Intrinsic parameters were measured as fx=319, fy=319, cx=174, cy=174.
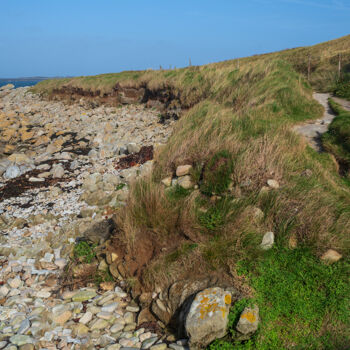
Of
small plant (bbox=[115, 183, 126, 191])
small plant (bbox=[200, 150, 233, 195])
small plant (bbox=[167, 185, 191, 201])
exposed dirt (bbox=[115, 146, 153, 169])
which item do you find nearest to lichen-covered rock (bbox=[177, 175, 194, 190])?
small plant (bbox=[167, 185, 191, 201])

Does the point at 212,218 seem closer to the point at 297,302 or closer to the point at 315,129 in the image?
the point at 297,302

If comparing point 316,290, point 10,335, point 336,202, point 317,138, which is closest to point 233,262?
point 316,290

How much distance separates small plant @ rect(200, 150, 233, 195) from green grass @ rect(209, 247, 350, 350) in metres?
1.43

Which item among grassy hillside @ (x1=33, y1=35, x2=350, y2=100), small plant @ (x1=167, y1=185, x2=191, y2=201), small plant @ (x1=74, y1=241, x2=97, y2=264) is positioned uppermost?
grassy hillside @ (x1=33, y1=35, x2=350, y2=100)

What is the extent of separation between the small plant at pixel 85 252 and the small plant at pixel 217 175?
2.12 metres

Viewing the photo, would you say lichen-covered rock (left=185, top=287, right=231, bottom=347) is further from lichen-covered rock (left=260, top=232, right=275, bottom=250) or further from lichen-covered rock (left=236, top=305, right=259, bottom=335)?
lichen-covered rock (left=260, top=232, right=275, bottom=250)

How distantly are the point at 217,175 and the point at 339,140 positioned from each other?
13.0ft

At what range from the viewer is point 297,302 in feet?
11.8

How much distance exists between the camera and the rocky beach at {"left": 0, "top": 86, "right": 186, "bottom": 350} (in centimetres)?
403

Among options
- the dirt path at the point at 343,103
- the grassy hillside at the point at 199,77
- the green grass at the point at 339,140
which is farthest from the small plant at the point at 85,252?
the grassy hillside at the point at 199,77

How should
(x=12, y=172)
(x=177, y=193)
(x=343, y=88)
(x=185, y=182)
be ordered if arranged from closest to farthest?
1. (x=177, y=193)
2. (x=185, y=182)
3. (x=12, y=172)
4. (x=343, y=88)

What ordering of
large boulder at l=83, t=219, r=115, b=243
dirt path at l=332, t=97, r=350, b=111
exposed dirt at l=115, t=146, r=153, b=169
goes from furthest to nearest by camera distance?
dirt path at l=332, t=97, r=350, b=111 → exposed dirt at l=115, t=146, r=153, b=169 → large boulder at l=83, t=219, r=115, b=243

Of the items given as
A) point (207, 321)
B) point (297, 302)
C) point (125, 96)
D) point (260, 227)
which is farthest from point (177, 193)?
point (125, 96)

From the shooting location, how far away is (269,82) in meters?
12.0
